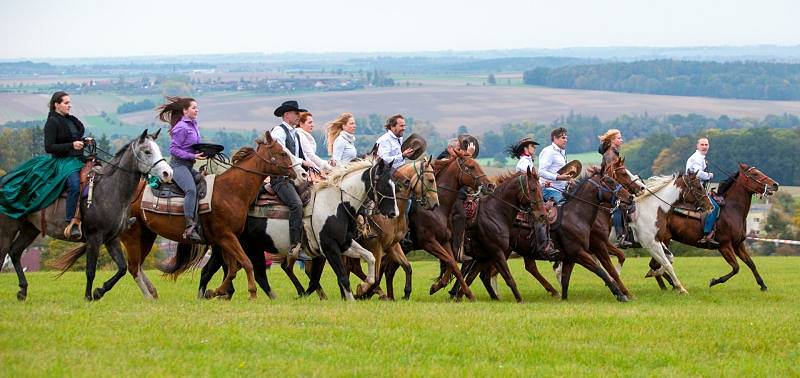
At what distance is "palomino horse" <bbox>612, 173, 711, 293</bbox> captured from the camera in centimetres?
2456

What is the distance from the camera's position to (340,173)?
2022cm

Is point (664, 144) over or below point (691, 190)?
below

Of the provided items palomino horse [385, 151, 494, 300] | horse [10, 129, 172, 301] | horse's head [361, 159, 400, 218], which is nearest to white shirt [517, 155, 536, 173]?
palomino horse [385, 151, 494, 300]

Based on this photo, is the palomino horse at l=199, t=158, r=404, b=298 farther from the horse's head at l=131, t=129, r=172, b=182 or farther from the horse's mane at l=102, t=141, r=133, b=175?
the horse's mane at l=102, t=141, r=133, b=175

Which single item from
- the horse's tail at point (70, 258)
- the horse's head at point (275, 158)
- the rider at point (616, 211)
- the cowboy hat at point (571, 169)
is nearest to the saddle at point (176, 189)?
the horse's head at point (275, 158)

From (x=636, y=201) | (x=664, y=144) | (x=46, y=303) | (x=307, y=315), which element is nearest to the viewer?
(x=307, y=315)

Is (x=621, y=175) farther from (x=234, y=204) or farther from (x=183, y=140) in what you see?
(x=183, y=140)

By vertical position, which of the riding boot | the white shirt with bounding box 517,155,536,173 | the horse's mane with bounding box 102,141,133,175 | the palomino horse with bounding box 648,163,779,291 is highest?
the horse's mane with bounding box 102,141,133,175

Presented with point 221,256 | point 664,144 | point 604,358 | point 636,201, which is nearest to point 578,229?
point 636,201

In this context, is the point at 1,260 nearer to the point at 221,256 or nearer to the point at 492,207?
the point at 221,256

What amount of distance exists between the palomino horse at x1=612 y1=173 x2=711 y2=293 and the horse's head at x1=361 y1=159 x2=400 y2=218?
6462mm

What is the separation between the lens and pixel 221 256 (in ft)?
67.7

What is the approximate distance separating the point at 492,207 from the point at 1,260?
301 inches

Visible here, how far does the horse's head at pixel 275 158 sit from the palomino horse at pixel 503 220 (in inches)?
150
